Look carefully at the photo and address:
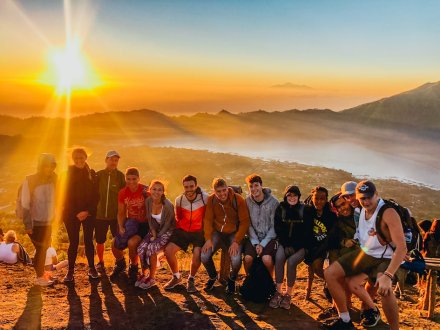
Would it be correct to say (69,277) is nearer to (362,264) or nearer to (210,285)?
(210,285)

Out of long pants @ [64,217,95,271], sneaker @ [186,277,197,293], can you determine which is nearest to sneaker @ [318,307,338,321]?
→ sneaker @ [186,277,197,293]

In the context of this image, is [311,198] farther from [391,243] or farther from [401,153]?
[401,153]

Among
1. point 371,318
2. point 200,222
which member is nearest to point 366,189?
point 371,318

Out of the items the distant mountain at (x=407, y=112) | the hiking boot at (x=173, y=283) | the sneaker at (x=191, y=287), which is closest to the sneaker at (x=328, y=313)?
the sneaker at (x=191, y=287)

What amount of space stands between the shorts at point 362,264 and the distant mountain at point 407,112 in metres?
186

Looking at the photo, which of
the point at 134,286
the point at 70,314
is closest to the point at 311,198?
the point at 134,286

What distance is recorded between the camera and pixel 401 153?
129000 mm

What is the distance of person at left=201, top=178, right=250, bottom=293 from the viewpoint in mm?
6992

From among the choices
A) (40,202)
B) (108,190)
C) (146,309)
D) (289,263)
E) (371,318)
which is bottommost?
(146,309)

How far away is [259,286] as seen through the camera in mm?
6734

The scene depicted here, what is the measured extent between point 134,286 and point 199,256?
1.35m

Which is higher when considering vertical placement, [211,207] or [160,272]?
[211,207]

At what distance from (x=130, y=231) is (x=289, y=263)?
116 inches

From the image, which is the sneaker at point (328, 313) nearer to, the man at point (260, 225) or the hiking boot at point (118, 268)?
the man at point (260, 225)
